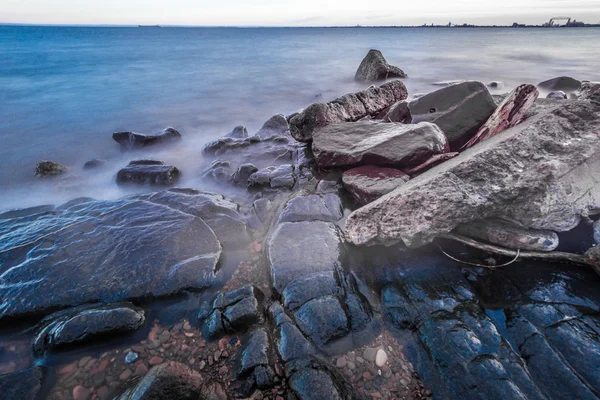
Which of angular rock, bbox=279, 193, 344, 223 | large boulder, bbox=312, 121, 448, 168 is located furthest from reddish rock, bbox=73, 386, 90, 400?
large boulder, bbox=312, 121, 448, 168

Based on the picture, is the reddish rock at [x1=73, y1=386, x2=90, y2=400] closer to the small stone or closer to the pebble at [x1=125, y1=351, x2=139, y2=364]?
the pebble at [x1=125, y1=351, x2=139, y2=364]

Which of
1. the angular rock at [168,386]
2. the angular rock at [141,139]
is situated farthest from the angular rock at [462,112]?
the angular rock at [141,139]

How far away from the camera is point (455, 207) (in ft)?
9.03

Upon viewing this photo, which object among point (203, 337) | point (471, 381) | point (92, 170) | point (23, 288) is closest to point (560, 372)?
point (471, 381)

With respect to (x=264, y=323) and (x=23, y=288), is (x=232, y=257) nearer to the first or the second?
(x=264, y=323)

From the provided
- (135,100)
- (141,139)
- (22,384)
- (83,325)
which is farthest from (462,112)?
(135,100)

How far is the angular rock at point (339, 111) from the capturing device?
19.2ft

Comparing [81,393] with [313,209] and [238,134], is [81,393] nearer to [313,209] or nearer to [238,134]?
[313,209]

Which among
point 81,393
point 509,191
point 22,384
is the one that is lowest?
point 81,393

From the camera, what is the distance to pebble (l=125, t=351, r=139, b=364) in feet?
7.71

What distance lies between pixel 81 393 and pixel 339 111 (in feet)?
18.6

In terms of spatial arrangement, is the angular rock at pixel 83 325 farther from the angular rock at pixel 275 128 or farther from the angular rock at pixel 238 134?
the angular rock at pixel 238 134

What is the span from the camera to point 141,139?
7.29 m

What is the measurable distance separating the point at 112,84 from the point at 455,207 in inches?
728
